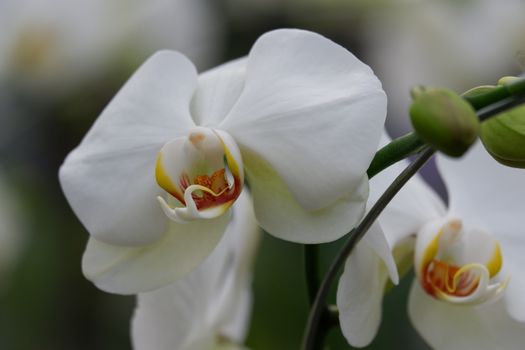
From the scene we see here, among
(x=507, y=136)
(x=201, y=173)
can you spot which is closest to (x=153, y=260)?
(x=201, y=173)

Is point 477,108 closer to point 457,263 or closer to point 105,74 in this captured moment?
point 457,263

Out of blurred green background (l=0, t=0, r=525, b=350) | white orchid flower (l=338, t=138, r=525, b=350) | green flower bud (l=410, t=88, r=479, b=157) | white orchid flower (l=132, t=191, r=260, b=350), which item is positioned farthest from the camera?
blurred green background (l=0, t=0, r=525, b=350)

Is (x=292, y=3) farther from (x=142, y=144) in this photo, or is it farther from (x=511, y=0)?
(x=142, y=144)

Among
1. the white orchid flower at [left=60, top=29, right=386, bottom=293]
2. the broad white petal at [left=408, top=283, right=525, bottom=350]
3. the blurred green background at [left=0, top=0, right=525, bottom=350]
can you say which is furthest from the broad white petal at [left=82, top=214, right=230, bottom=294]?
the blurred green background at [left=0, top=0, right=525, bottom=350]

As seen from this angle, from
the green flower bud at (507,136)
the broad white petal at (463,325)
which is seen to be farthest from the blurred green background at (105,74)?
the green flower bud at (507,136)

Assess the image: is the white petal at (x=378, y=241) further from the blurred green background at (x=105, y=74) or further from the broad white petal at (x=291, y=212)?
the blurred green background at (x=105, y=74)

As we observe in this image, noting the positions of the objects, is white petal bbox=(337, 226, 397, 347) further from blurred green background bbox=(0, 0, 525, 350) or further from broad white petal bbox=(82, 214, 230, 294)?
blurred green background bbox=(0, 0, 525, 350)
